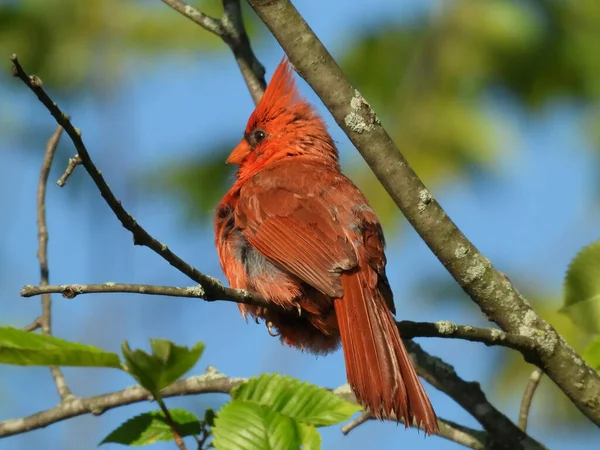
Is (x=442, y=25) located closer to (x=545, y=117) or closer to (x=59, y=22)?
(x=545, y=117)

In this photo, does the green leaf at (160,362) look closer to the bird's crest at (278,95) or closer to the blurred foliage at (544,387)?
the bird's crest at (278,95)

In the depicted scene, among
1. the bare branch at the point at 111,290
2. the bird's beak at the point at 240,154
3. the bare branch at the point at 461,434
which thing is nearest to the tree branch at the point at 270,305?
the bare branch at the point at 111,290

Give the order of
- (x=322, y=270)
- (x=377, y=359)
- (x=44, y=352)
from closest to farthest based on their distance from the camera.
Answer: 1. (x=44, y=352)
2. (x=377, y=359)
3. (x=322, y=270)

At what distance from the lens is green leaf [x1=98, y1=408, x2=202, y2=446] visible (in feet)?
8.00

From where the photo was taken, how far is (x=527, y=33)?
19.8ft

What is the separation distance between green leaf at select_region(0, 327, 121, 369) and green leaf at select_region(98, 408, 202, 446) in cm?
40

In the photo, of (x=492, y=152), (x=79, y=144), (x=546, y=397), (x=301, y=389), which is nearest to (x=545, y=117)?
(x=492, y=152)

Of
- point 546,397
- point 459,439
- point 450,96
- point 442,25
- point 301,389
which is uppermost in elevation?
point 442,25

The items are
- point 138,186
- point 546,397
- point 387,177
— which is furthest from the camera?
point 138,186

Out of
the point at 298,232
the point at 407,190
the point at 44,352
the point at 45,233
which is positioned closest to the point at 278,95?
the point at 298,232

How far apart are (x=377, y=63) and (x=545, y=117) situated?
1154mm

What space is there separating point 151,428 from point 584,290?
140 cm

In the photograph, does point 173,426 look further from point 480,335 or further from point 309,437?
point 480,335

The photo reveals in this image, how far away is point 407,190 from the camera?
111 inches
